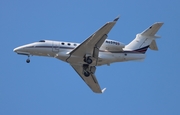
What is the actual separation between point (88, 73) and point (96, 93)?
3.26 m

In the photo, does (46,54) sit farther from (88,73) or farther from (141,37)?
(141,37)

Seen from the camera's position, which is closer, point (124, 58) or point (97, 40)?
point (97, 40)

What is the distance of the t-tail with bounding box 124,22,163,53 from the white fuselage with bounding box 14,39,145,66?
121 cm

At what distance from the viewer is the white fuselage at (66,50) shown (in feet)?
94.8

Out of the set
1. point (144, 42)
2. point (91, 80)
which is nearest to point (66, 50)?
point (91, 80)

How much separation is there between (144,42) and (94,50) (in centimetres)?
483

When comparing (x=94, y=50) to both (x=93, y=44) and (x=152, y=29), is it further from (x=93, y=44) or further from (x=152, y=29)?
(x=152, y=29)

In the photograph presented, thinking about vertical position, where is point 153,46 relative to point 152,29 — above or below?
below

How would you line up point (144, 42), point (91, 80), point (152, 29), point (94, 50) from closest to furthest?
1. point (94, 50)
2. point (152, 29)
3. point (144, 42)
4. point (91, 80)

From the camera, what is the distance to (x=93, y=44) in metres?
28.0

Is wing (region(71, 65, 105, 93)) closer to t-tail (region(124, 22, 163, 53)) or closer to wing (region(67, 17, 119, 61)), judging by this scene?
wing (region(67, 17, 119, 61))

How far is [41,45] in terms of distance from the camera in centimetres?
2903

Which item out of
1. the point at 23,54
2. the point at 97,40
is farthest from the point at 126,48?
the point at 23,54

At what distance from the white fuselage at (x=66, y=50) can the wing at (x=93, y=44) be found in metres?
0.57
